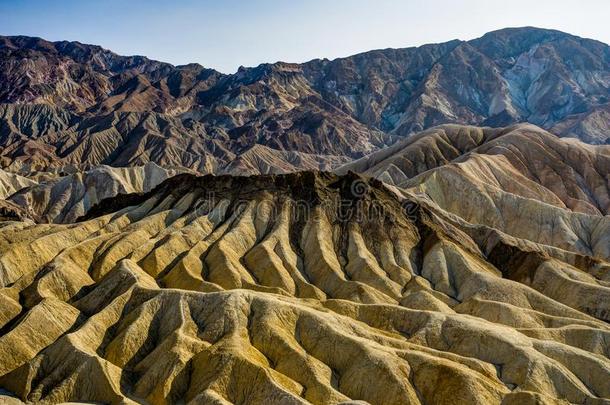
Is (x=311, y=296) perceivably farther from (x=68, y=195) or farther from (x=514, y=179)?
(x=68, y=195)

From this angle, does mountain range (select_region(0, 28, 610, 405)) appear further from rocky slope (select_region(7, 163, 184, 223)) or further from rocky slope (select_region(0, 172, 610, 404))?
rocky slope (select_region(7, 163, 184, 223))

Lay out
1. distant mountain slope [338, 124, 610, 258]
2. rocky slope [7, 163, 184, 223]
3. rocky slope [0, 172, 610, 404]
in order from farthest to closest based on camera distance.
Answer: rocky slope [7, 163, 184, 223]
distant mountain slope [338, 124, 610, 258]
rocky slope [0, 172, 610, 404]

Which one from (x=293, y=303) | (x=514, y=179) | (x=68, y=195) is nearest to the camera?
(x=293, y=303)

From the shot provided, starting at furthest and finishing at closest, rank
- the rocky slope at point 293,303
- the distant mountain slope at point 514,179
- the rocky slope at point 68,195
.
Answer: the rocky slope at point 68,195
the distant mountain slope at point 514,179
the rocky slope at point 293,303

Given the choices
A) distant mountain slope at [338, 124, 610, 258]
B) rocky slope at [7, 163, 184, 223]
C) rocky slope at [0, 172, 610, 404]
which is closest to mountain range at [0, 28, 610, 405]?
rocky slope at [0, 172, 610, 404]

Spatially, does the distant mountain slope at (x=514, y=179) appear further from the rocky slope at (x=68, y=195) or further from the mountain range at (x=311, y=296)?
the rocky slope at (x=68, y=195)

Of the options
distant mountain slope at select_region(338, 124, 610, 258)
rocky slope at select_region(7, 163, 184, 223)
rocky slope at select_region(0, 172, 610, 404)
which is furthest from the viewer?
rocky slope at select_region(7, 163, 184, 223)

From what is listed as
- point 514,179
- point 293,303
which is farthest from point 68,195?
point 293,303

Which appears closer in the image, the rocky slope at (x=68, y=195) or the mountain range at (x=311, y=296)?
the mountain range at (x=311, y=296)

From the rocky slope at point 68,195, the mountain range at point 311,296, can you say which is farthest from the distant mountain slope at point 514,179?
the rocky slope at point 68,195
